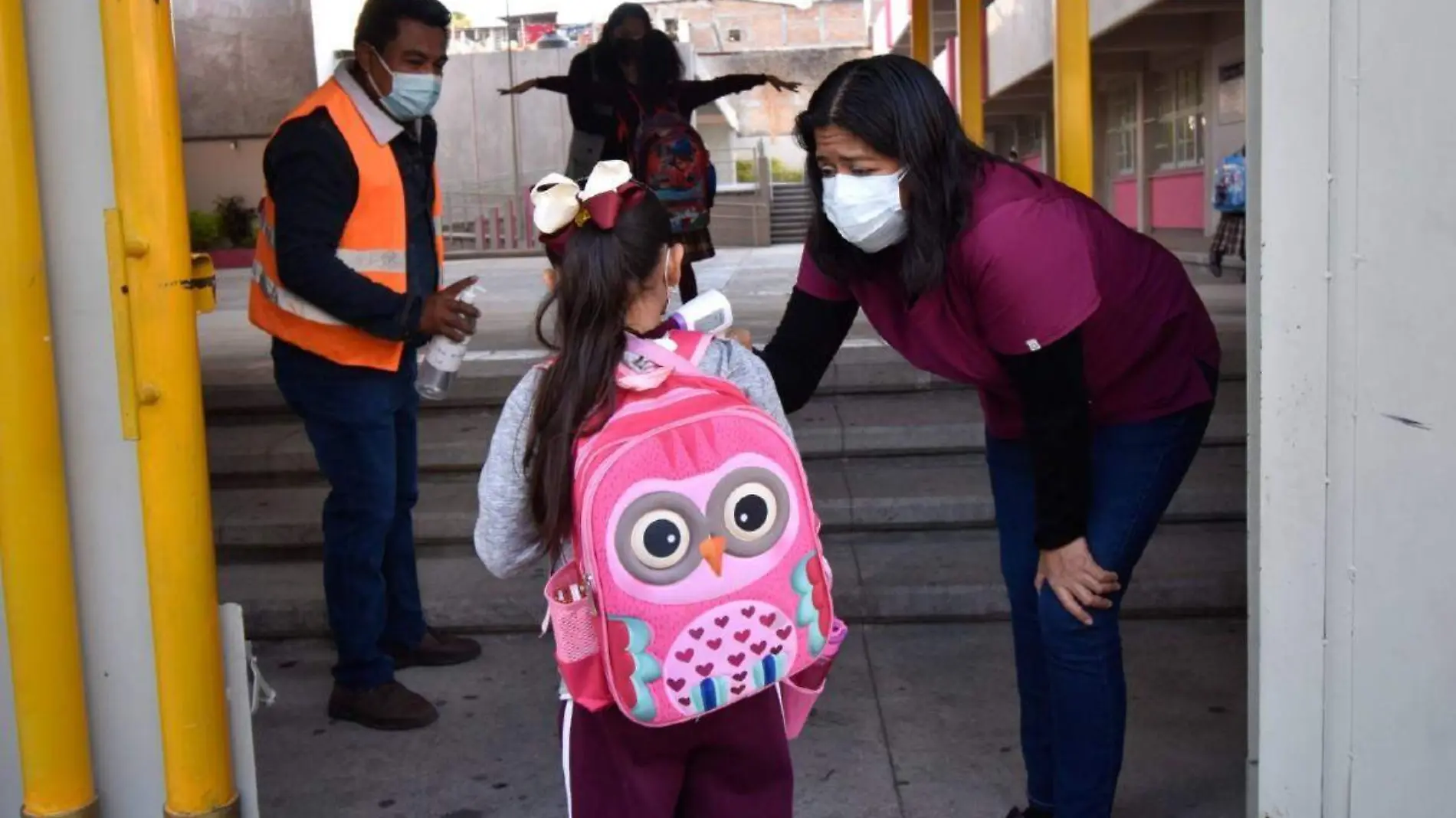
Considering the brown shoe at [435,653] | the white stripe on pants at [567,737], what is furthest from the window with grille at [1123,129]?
the white stripe on pants at [567,737]

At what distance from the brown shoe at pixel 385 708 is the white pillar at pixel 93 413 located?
119 centimetres

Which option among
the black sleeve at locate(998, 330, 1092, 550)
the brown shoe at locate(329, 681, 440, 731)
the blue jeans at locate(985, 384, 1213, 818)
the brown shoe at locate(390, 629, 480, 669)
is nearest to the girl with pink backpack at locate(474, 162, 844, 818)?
the black sleeve at locate(998, 330, 1092, 550)

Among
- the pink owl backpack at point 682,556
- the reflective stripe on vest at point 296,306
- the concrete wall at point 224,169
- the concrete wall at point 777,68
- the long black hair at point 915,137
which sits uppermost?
the concrete wall at point 777,68

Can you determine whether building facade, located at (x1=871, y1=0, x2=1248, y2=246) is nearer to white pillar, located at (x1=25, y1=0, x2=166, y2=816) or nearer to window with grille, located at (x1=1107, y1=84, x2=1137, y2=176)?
window with grille, located at (x1=1107, y1=84, x2=1137, y2=176)

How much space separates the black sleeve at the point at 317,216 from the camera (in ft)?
11.3

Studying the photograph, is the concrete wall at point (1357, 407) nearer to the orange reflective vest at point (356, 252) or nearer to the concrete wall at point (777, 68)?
the orange reflective vest at point (356, 252)

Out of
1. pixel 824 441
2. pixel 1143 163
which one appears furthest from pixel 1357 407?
pixel 1143 163

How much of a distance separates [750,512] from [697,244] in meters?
4.51

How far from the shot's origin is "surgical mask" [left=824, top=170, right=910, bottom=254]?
2.45m

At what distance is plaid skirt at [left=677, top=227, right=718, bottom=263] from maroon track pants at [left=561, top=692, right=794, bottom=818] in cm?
408

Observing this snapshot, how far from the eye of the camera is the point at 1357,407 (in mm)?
2334

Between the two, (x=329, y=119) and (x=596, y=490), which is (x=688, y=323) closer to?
(x=596, y=490)

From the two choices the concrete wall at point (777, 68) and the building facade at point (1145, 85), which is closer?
the building facade at point (1145, 85)

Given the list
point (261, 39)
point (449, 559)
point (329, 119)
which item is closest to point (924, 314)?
point (329, 119)
